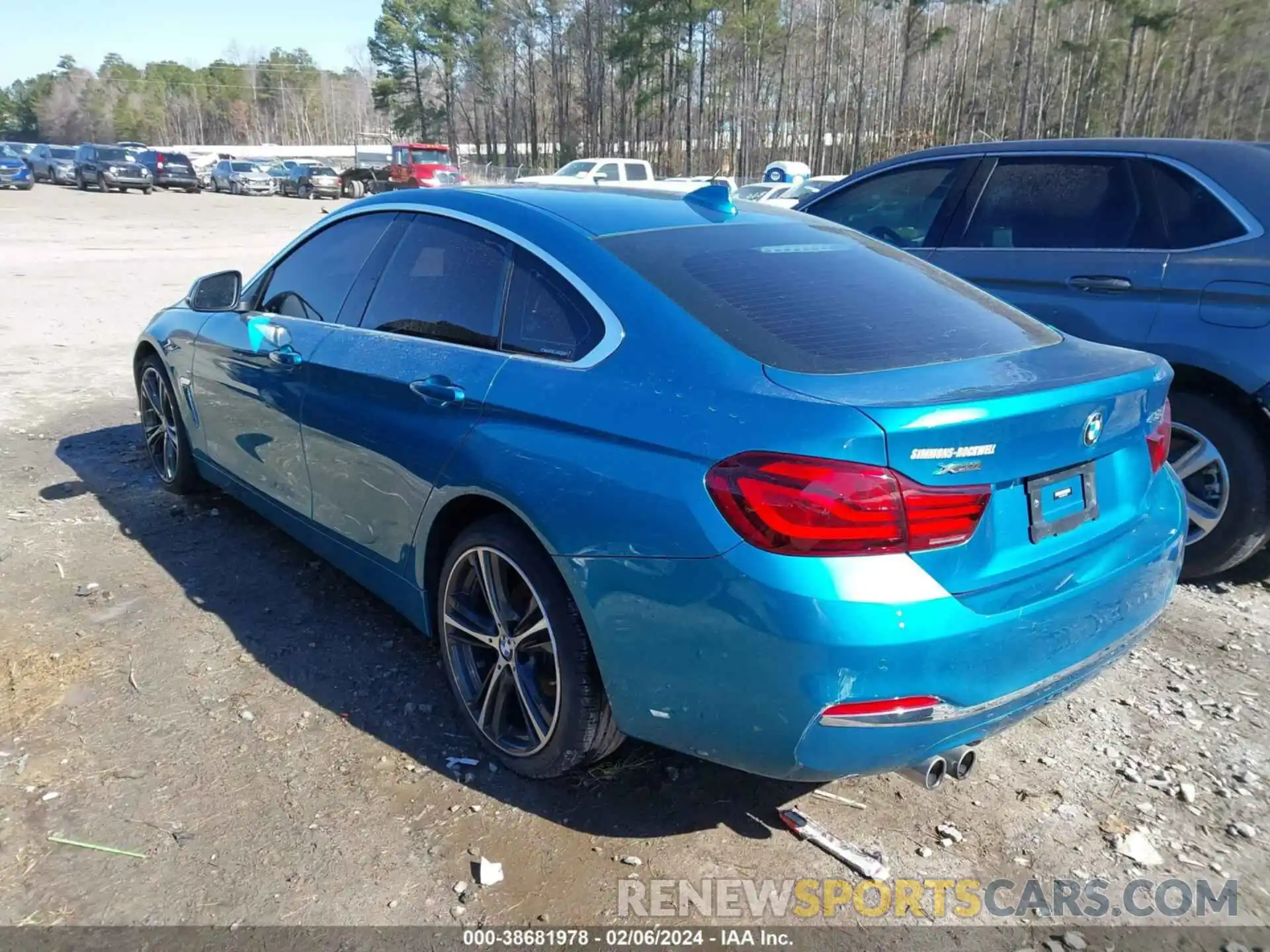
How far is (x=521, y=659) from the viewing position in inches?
112

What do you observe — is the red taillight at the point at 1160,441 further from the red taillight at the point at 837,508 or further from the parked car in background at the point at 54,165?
the parked car in background at the point at 54,165

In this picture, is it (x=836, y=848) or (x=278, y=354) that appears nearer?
(x=836, y=848)

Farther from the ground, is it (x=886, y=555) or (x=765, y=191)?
(x=765, y=191)

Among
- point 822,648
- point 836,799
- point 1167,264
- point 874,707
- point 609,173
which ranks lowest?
point 836,799

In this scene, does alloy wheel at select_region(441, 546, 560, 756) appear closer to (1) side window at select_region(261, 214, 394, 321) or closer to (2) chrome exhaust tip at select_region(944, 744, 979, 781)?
(2) chrome exhaust tip at select_region(944, 744, 979, 781)

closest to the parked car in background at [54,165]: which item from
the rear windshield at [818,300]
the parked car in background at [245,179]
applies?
the parked car in background at [245,179]

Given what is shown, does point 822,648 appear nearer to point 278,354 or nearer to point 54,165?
point 278,354

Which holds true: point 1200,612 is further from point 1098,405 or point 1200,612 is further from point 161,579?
point 161,579

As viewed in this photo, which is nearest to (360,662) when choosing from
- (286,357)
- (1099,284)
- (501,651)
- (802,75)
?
(501,651)

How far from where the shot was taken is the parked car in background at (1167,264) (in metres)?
4.03

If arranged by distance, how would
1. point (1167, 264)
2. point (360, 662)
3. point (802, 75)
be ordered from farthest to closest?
1. point (802, 75)
2. point (1167, 264)
3. point (360, 662)

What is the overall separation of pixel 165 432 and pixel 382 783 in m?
3.25

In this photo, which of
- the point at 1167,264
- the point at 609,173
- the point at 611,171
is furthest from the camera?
the point at 611,171

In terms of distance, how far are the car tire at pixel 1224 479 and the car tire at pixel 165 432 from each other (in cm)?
488
